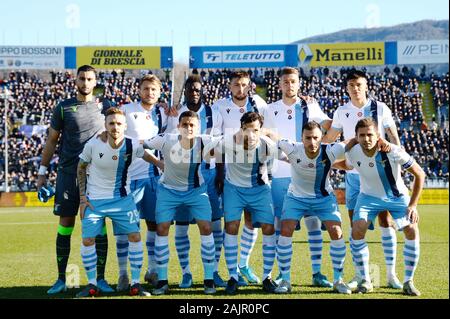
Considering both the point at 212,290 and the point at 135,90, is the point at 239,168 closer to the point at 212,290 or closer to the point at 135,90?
the point at 212,290

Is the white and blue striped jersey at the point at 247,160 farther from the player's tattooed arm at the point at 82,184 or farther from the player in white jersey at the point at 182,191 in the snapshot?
the player's tattooed arm at the point at 82,184

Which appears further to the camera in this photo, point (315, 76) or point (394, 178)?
point (315, 76)

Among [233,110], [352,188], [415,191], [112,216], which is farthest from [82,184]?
[415,191]

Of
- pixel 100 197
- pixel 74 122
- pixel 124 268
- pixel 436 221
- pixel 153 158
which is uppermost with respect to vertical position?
pixel 74 122

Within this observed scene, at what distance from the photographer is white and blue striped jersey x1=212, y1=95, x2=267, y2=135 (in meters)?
7.41

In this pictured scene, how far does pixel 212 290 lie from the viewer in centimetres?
664

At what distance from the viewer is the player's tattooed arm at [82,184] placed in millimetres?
6621

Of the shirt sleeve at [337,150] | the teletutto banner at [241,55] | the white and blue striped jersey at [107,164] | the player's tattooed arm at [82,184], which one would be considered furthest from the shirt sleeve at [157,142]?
the teletutto banner at [241,55]

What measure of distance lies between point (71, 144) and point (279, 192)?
2.57 m

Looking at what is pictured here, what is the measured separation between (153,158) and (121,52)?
1198 inches

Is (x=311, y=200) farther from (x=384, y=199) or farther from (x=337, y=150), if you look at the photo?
(x=384, y=199)
